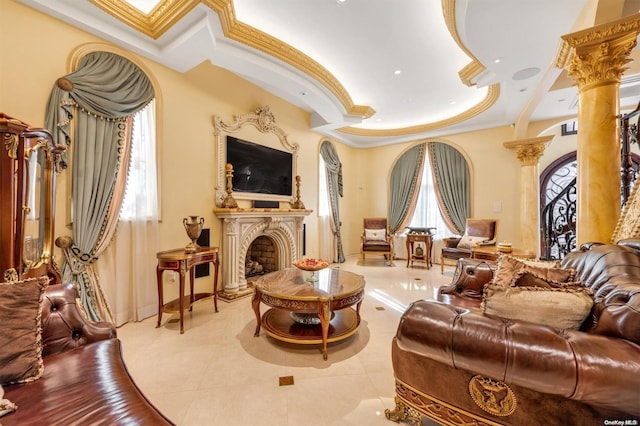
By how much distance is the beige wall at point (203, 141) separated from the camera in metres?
2.10

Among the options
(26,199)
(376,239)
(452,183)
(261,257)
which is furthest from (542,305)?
(452,183)

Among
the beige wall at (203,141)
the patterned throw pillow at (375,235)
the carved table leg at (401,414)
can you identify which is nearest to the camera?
the carved table leg at (401,414)

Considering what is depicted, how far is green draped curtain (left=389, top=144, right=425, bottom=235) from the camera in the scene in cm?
605

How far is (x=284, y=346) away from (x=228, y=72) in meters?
3.55

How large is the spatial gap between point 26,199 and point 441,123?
19.5 feet

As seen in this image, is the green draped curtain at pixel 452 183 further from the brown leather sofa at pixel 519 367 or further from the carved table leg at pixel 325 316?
the carved table leg at pixel 325 316

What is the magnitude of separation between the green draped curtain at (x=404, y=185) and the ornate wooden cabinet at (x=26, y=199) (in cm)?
585

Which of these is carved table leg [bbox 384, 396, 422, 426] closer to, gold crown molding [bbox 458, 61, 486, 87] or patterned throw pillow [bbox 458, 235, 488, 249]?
gold crown molding [bbox 458, 61, 486, 87]

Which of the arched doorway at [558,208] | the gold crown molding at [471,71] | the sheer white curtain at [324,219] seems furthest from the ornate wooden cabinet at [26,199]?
the arched doorway at [558,208]

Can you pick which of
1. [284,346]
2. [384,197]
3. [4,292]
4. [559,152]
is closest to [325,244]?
[384,197]

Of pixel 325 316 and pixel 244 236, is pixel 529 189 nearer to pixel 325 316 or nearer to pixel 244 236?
pixel 325 316

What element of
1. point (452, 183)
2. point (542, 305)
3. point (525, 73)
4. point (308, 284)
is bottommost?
point (308, 284)

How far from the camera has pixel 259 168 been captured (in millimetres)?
4020

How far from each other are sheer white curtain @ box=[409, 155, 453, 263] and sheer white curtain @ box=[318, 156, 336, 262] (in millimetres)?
2096
